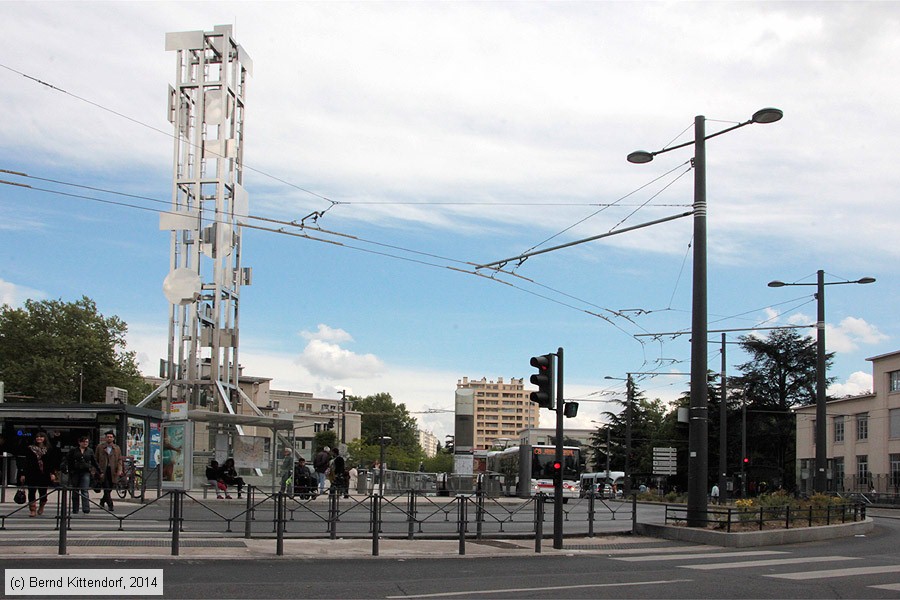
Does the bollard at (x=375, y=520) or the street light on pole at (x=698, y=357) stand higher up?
the street light on pole at (x=698, y=357)

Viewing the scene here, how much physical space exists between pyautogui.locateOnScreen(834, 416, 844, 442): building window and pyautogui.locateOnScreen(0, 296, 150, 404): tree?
55660 millimetres

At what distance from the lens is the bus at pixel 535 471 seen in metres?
46.9

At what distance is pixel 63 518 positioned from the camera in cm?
1334

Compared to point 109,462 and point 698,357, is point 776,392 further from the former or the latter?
point 109,462

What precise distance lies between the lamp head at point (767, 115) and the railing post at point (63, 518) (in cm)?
1428

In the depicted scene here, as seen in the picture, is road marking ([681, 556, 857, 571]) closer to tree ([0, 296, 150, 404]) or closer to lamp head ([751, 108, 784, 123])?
lamp head ([751, 108, 784, 123])

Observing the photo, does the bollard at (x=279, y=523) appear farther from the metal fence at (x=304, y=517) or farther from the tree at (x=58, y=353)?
the tree at (x=58, y=353)

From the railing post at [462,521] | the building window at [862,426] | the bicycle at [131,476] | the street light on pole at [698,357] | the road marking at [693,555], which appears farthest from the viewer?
the building window at [862,426]

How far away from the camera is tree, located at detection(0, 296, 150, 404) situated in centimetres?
7075

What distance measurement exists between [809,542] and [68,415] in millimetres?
21682

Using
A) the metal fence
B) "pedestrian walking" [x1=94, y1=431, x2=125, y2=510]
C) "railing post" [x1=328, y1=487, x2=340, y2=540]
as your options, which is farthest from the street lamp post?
"pedestrian walking" [x1=94, y1=431, x2=125, y2=510]

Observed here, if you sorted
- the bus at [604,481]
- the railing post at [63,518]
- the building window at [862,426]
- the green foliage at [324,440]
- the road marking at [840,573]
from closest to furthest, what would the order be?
the road marking at [840,573]
the railing post at [63,518]
the bus at [604,481]
the building window at [862,426]
the green foliage at [324,440]

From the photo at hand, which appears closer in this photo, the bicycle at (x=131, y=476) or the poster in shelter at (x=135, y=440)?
the bicycle at (x=131, y=476)

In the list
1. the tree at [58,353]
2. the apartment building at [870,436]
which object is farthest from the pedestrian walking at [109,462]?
the tree at [58,353]
